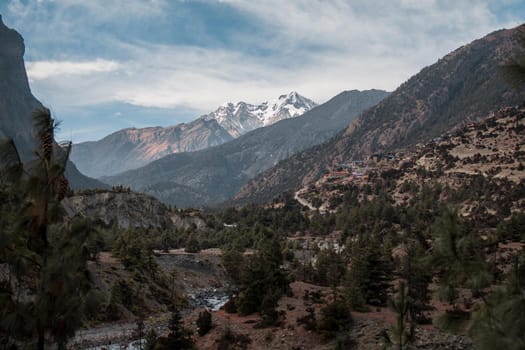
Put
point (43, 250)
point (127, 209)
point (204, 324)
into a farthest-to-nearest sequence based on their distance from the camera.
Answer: point (127, 209), point (204, 324), point (43, 250)

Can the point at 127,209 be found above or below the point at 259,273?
above

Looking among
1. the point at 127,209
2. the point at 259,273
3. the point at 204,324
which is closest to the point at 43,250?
the point at 204,324

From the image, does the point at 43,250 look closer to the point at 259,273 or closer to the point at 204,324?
the point at 204,324

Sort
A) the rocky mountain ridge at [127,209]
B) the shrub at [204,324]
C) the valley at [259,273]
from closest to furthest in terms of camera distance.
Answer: the valley at [259,273] < the shrub at [204,324] < the rocky mountain ridge at [127,209]

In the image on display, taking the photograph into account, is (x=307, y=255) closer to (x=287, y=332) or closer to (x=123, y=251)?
(x=123, y=251)

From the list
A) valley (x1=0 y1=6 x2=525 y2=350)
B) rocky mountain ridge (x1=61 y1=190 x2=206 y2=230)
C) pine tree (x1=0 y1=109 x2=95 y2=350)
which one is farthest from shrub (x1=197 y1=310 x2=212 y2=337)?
rocky mountain ridge (x1=61 y1=190 x2=206 y2=230)

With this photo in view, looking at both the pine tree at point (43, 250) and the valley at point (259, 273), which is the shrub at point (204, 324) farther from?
the pine tree at point (43, 250)

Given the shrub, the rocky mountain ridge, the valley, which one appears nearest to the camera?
the valley

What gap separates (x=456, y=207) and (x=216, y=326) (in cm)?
2698

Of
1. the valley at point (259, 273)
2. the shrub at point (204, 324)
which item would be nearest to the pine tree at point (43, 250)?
the valley at point (259, 273)

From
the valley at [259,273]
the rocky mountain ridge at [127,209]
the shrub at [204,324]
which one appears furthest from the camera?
the rocky mountain ridge at [127,209]

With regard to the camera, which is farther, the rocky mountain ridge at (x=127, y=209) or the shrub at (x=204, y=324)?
the rocky mountain ridge at (x=127, y=209)

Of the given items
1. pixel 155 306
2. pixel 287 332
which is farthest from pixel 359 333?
pixel 155 306

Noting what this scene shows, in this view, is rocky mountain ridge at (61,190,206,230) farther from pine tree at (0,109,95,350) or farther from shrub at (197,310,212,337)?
pine tree at (0,109,95,350)
